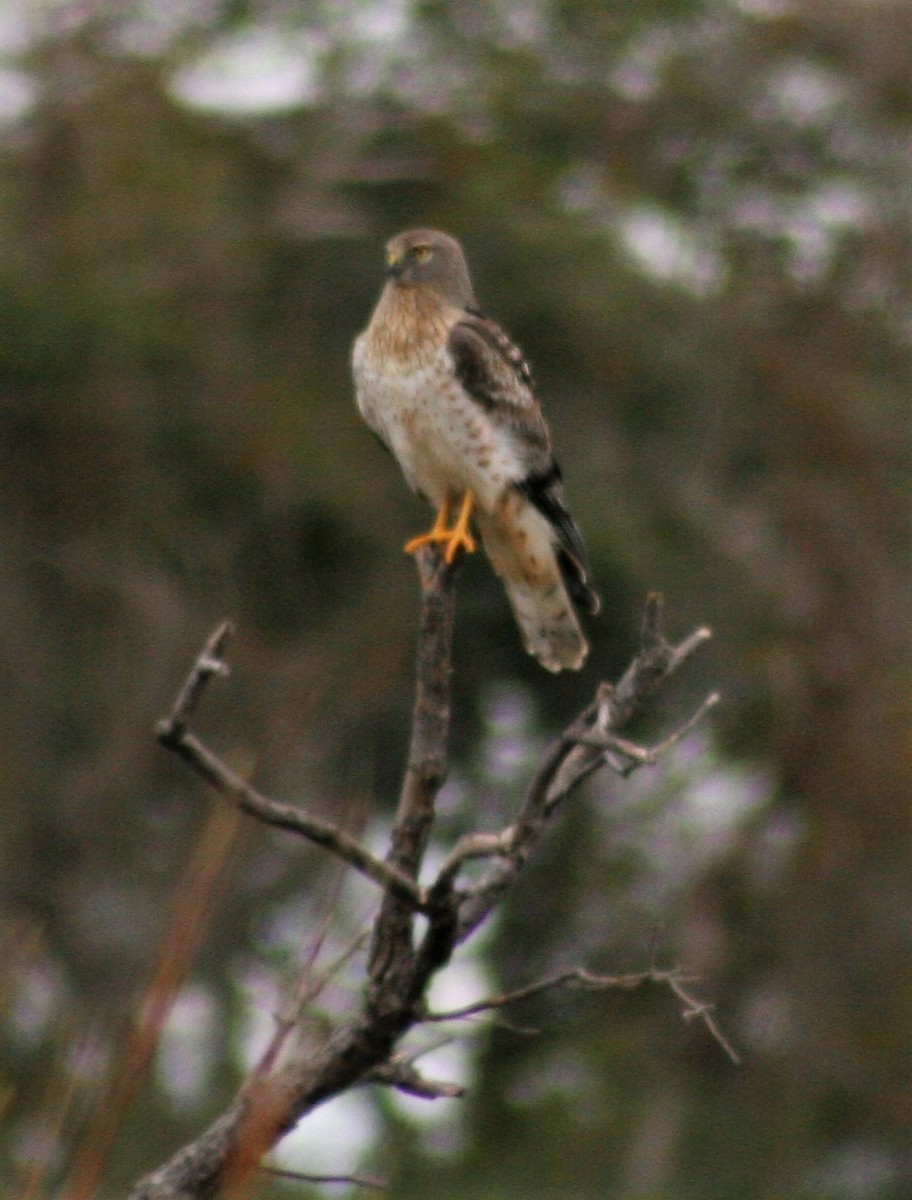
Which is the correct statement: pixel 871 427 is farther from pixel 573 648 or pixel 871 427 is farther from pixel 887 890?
pixel 573 648

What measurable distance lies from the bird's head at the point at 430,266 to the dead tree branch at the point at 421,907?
2.21 m

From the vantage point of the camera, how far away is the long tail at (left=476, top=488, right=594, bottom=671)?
5.12 meters

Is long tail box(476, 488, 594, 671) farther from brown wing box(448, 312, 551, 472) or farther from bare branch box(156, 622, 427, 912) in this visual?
bare branch box(156, 622, 427, 912)

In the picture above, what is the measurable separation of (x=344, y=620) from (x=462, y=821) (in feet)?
4.24

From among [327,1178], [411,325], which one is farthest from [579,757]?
[411,325]

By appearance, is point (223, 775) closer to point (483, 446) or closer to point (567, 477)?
point (483, 446)

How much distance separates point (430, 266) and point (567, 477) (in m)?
5.88

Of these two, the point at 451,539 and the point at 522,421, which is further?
the point at 522,421

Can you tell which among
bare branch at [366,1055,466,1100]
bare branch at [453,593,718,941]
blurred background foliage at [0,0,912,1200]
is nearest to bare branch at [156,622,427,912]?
bare branch at [453,593,718,941]

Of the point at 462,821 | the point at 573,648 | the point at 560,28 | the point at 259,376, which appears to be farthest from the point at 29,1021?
the point at 560,28

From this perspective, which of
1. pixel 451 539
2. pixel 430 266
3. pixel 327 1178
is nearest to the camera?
pixel 327 1178

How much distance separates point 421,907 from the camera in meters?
2.96

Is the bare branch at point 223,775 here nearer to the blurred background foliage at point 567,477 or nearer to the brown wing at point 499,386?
the brown wing at point 499,386

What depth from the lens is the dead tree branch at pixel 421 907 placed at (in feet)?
9.52
